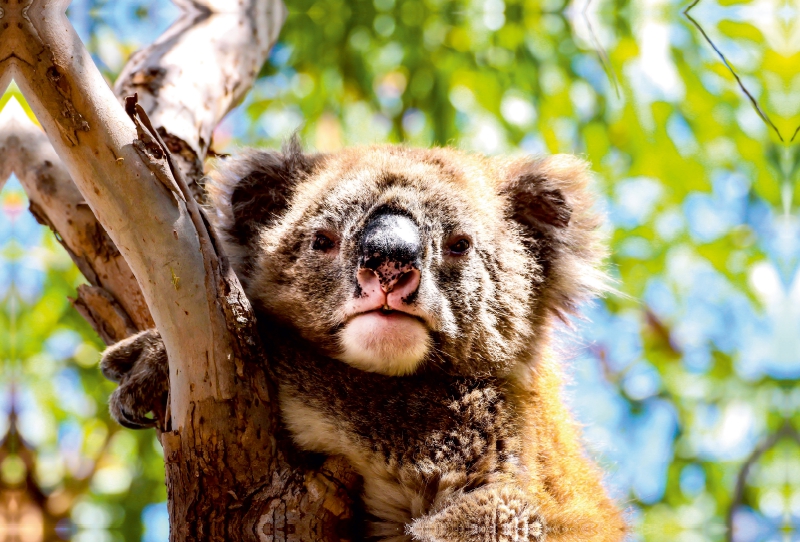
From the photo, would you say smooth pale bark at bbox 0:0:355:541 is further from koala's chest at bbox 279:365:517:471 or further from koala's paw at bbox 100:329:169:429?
koala's paw at bbox 100:329:169:429

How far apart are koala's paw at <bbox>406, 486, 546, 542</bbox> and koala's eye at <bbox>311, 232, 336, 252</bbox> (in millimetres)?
Answer: 884

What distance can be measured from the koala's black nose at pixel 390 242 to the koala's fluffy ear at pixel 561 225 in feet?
2.10

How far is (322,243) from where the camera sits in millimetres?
2471

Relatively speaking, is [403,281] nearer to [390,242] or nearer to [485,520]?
[390,242]

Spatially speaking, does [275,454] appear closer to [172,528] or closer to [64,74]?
[172,528]

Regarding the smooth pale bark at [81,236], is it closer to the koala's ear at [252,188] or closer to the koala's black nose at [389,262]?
the koala's ear at [252,188]

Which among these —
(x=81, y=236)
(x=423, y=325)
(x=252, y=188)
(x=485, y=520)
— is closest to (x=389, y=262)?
A: (x=423, y=325)

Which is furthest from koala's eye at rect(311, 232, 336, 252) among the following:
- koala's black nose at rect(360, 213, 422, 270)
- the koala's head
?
koala's black nose at rect(360, 213, 422, 270)

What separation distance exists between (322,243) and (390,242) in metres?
0.39

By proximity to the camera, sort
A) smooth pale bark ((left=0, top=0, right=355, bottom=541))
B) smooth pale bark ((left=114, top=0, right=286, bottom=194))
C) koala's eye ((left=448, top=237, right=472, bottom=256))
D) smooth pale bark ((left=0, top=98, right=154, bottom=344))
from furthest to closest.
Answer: smooth pale bark ((left=114, top=0, right=286, bottom=194)) < smooth pale bark ((left=0, top=98, right=154, bottom=344)) < koala's eye ((left=448, top=237, right=472, bottom=256)) < smooth pale bark ((left=0, top=0, right=355, bottom=541))

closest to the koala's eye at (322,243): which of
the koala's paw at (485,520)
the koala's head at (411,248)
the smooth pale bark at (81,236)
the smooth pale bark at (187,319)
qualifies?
the koala's head at (411,248)

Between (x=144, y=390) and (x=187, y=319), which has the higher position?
(x=187, y=319)

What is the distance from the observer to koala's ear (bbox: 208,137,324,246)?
272 centimetres

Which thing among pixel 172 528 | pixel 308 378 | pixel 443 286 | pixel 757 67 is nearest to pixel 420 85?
pixel 757 67
